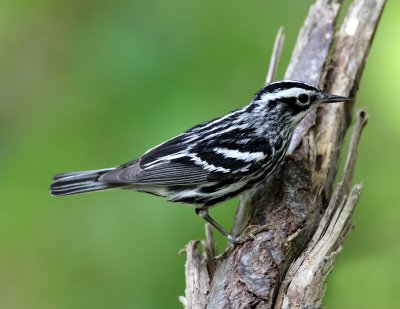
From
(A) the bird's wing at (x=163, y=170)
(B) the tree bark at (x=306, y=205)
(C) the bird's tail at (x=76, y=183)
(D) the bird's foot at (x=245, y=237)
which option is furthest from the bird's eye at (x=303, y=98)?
(C) the bird's tail at (x=76, y=183)

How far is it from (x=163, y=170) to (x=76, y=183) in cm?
64

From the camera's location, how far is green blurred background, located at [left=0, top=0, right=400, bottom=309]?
452cm

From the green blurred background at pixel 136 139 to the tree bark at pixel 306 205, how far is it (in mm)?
583

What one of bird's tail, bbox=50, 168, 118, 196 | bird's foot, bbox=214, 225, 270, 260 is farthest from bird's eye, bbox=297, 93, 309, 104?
bird's tail, bbox=50, 168, 118, 196

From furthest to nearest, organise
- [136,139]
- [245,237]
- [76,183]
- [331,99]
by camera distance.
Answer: [136,139]
[76,183]
[331,99]
[245,237]

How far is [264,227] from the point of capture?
3553 mm

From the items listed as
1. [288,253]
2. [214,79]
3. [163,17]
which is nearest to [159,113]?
[214,79]

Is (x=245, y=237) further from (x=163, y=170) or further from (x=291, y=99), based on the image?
(x=291, y=99)

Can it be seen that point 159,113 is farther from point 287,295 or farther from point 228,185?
point 287,295

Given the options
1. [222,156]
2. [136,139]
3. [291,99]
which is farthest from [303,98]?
[136,139]

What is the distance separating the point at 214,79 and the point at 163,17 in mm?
1054

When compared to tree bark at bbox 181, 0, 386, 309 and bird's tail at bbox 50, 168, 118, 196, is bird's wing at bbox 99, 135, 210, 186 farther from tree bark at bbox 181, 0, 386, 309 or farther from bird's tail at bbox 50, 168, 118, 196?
tree bark at bbox 181, 0, 386, 309

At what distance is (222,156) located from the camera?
4.11 metres

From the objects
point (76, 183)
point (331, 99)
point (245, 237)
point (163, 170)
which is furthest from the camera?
point (76, 183)
